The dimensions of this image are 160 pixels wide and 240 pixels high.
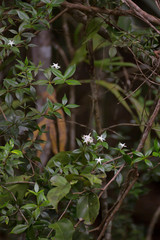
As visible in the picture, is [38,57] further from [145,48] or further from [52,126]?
[145,48]

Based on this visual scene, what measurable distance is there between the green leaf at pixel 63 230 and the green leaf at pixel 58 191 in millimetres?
80

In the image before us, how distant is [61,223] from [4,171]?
187 millimetres

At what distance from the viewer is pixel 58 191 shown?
73 centimetres

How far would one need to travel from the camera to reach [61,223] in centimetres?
78

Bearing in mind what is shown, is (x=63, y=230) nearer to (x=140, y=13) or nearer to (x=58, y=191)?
(x=58, y=191)

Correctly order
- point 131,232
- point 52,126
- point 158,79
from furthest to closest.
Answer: point 131,232 < point 52,126 < point 158,79

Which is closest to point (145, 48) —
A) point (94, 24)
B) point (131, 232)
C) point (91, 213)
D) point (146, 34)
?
point (146, 34)

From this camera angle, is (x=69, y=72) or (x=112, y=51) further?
(x=112, y=51)

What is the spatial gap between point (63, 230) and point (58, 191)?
101 mm

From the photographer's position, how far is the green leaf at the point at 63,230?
2.47 feet

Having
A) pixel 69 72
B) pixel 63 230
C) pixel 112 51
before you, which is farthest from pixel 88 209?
pixel 112 51

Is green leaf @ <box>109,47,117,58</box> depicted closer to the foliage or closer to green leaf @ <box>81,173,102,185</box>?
the foliage

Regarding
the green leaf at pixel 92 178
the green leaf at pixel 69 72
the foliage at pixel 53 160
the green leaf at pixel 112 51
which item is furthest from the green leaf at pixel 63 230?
the green leaf at pixel 112 51

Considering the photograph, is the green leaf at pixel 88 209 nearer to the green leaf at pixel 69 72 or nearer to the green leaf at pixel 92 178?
the green leaf at pixel 92 178
